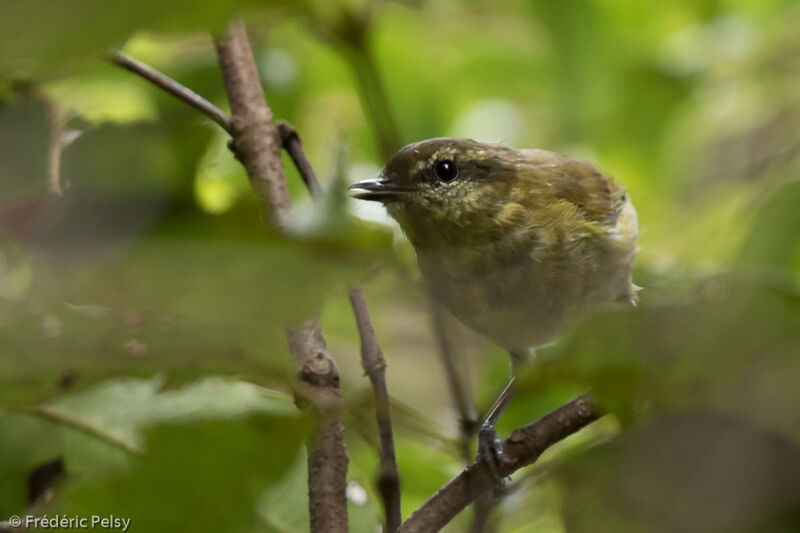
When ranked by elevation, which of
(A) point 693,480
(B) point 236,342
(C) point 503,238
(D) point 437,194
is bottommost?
(A) point 693,480

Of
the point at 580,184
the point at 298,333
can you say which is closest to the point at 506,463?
the point at 298,333

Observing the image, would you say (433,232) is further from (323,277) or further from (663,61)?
(323,277)

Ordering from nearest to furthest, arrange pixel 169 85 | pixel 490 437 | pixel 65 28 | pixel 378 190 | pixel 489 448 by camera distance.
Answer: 1. pixel 65 28
2. pixel 169 85
3. pixel 489 448
4. pixel 490 437
5. pixel 378 190

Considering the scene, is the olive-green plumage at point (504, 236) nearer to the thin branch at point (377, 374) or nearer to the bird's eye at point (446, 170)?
the bird's eye at point (446, 170)

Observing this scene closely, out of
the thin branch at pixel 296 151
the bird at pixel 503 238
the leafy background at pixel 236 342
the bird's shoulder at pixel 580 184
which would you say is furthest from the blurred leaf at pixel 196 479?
Answer: the bird's shoulder at pixel 580 184

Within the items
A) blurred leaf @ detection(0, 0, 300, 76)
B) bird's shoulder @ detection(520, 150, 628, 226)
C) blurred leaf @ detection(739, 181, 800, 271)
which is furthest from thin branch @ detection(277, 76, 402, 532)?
bird's shoulder @ detection(520, 150, 628, 226)

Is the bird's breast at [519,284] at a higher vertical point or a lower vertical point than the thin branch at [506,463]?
higher

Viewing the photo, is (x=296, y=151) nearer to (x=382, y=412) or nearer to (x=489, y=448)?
(x=489, y=448)

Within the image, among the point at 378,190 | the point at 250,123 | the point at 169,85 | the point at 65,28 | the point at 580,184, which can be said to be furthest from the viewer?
the point at 580,184
